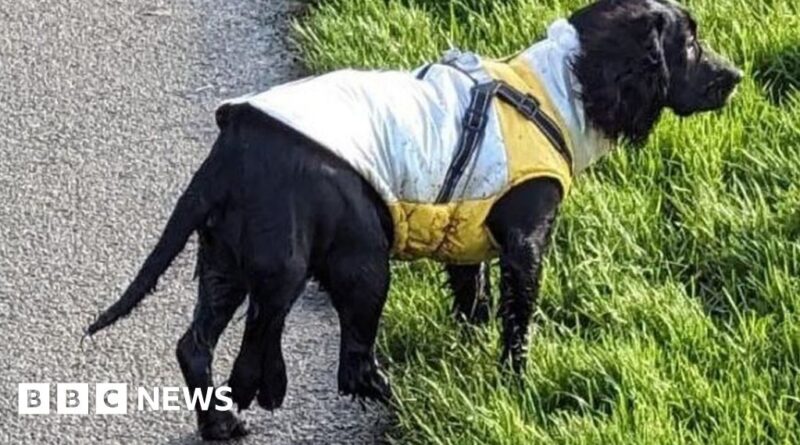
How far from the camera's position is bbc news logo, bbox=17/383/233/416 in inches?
189

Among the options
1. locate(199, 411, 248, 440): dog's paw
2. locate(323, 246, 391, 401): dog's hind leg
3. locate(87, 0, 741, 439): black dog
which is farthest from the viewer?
locate(199, 411, 248, 440): dog's paw

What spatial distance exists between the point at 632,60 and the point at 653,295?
24.4 inches

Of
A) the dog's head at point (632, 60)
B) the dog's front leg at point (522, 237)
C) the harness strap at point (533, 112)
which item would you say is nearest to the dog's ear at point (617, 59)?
the dog's head at point (632, 60)

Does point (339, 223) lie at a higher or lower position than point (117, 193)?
higher

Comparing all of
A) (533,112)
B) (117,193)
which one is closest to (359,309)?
(533,112)

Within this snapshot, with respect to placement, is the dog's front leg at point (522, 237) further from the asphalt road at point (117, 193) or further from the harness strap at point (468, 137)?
the asphalt road at point (117, 193)

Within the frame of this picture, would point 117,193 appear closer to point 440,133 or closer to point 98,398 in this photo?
point 98,398

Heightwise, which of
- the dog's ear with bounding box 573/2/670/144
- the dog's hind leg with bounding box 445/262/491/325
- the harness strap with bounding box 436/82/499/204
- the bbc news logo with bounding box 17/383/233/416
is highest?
the dog's ear with bounding box 573/2/670/144

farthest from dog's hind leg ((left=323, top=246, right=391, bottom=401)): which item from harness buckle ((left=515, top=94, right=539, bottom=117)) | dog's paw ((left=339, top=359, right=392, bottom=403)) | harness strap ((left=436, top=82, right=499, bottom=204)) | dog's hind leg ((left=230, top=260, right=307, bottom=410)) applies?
harness buckle ((left=515, top=94, right=539, bottom=117))

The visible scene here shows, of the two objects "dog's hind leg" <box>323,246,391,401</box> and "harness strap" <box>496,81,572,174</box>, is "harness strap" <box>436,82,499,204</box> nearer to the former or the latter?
"harness strap" <box>496,81,572,174</box>

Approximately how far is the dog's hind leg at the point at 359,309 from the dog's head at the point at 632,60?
0.68 m

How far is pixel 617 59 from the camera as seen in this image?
4.71 meters

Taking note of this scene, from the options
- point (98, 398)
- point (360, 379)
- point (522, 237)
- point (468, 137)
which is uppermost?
point (468, 137)

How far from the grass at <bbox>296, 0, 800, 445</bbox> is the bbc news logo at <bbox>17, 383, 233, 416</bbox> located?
1.80 feet
